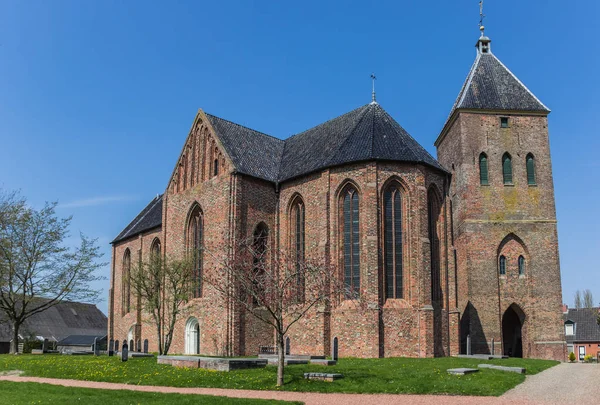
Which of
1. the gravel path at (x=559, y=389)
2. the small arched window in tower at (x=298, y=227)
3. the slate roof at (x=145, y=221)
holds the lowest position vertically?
the gravel path at (x=559, y=389)

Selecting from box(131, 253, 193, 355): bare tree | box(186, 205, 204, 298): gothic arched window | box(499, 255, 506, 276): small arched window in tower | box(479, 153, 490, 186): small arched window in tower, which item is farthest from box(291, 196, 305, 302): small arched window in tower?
box(499, 255, 506, 276): small arched window in tower

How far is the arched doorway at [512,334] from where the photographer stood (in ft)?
130

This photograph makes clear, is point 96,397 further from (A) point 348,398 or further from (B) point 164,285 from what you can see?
(B) point 164,285

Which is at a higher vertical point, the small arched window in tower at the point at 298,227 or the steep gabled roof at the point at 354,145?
the steep gabled roof at the point at 354,145

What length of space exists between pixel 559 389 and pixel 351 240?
15.0 m

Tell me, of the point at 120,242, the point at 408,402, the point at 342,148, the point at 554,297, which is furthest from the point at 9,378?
the point at 554,297

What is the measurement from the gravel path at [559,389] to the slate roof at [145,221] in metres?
29.4

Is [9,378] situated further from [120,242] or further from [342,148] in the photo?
[120,242]

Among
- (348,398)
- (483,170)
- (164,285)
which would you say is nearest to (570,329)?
(483,170)

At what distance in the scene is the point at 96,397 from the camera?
54.3 ft

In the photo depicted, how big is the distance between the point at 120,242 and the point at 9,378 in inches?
1046

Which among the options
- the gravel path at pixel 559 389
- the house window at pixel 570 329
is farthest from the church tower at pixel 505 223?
the house window at pixel 570 329

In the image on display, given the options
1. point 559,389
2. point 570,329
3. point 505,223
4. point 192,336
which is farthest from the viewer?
point 570,329

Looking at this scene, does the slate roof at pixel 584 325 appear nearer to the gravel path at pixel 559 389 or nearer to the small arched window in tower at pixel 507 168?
the small arched window in tower at pixel 507 168
